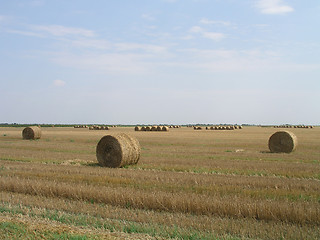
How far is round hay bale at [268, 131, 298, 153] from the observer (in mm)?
23312

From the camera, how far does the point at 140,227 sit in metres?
6.92

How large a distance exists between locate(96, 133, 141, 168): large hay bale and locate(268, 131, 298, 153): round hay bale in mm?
10595

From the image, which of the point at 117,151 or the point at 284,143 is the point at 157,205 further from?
the point at 284,143

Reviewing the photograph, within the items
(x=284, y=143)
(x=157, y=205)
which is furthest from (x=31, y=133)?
(x=157, y=205)

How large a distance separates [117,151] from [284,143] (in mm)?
11919

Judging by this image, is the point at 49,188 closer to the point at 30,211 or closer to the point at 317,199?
the point at 30,211

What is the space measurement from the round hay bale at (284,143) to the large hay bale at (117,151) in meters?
10.6

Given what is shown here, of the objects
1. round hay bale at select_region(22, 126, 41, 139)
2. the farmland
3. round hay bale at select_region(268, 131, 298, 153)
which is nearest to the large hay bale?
the farmland

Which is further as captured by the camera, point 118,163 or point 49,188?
point 118,163

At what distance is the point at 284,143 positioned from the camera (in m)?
23.4

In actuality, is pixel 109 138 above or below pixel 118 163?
above

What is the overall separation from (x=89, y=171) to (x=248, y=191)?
622 centimetres

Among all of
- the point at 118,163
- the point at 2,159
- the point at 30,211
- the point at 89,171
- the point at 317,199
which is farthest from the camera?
the point at 2,159

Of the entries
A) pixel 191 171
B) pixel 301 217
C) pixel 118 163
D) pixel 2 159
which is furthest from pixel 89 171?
pixel 301 217
